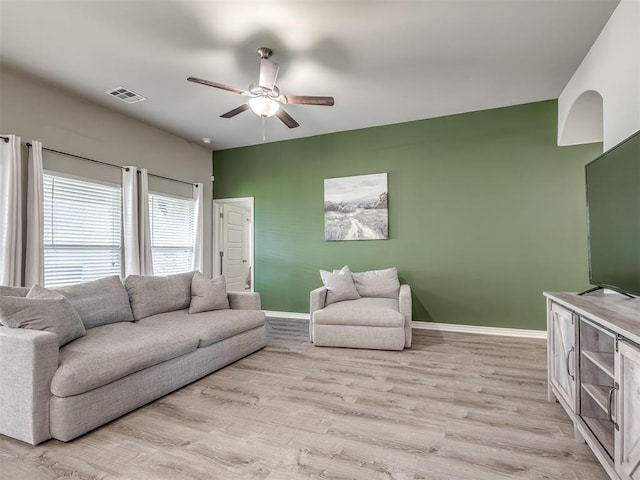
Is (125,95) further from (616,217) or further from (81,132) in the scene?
(616,217)

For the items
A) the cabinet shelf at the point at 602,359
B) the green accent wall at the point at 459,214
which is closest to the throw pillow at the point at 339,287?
the green accent wall at the point at 459,214

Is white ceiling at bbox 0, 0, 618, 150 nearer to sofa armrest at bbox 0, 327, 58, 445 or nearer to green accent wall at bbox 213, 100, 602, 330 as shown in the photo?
green accent wall at bbox 213, 100, 602, 330

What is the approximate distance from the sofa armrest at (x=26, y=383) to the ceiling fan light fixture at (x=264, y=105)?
2289 mm

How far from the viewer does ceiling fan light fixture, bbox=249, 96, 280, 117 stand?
2.92m

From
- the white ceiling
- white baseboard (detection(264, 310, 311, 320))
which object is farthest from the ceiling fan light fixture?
white baseboard (detection(264, 310, 311, 320))

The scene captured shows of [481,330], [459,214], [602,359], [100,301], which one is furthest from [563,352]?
[100,301]

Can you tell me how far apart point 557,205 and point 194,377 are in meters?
4.42

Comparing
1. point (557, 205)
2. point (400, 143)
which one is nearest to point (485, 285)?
point (557, 205)

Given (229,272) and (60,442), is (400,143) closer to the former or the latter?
(229,272)

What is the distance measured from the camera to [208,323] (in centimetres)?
304

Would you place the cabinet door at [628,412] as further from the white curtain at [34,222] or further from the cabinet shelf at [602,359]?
the white curtain at [34,222]

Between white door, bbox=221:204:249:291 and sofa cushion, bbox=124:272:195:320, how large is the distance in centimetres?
229

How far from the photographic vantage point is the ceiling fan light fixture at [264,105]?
9.57ft

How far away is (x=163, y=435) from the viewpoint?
1.97 m
